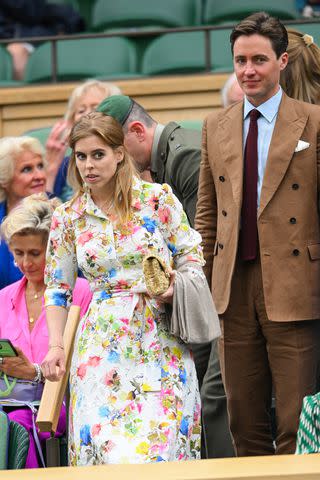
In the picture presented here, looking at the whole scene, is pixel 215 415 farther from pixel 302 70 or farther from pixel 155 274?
pixel 302 70

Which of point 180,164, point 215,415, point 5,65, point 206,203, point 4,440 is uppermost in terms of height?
point 5,65

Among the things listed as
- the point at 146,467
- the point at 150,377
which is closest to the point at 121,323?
the point at 150,377

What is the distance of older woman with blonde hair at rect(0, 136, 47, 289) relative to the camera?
21.6ft

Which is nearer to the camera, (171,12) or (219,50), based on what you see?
(219,50)

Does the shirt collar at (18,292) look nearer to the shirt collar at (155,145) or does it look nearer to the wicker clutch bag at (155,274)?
the shirt collar at (155,145)

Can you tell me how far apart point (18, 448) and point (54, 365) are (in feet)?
1.26

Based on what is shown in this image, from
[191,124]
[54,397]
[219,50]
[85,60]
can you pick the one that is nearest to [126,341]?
[54,397]

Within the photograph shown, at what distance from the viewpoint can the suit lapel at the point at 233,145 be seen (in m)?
4.97

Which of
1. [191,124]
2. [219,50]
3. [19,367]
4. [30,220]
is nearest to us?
[19,367]

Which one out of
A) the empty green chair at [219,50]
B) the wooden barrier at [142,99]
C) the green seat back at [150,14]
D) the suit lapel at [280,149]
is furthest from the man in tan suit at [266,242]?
the green seat back at [150,14]

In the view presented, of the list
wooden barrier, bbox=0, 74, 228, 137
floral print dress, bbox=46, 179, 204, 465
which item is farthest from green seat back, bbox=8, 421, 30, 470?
wooden barrier, bbox=0, 74, 228, 137

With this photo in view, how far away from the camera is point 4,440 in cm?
474

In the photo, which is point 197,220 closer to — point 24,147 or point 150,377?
point 150,377

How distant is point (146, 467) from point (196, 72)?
5.54 metres
